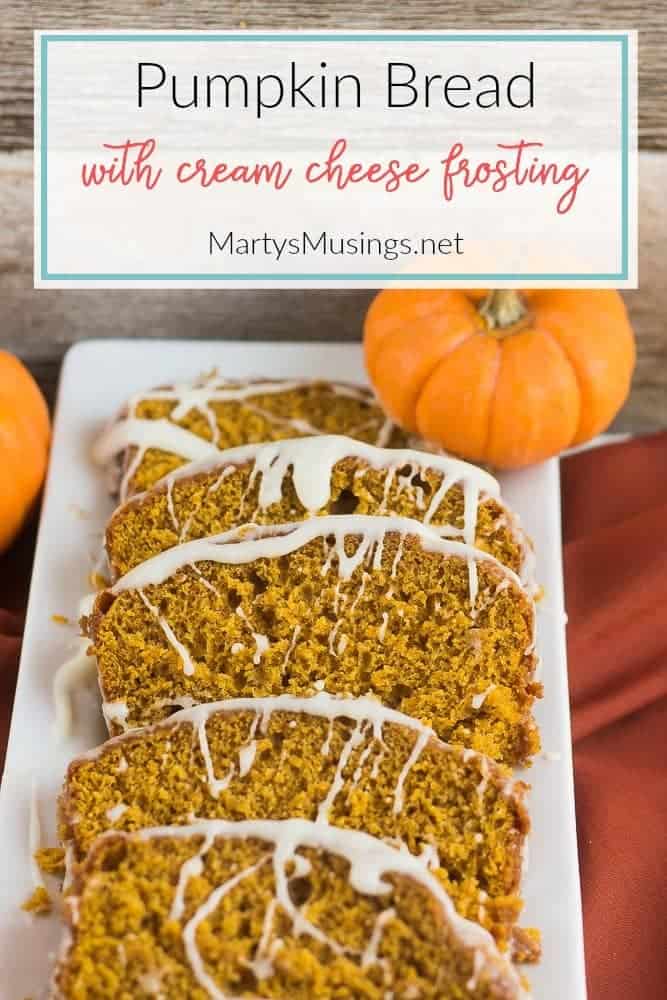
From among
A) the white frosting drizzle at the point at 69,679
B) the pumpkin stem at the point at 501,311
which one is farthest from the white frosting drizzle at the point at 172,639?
the pumpkin stem at the point at 501,311

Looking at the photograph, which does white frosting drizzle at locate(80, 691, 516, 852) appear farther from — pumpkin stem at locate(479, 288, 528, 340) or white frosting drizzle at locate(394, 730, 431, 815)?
pumpkin stem at locate(479, 288, 528, 340)

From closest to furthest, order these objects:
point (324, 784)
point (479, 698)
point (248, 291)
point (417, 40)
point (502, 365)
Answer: point (324, 784) → point (479, 698) → point (502, 365) → point (417, 40) → point (248, 291)

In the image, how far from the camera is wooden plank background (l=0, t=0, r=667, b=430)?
2.54 metres

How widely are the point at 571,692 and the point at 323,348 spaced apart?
884mm

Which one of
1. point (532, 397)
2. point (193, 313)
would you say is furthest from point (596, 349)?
point (193, 313)

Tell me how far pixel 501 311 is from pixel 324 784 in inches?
38.2

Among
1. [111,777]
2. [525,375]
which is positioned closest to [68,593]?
[111,777]

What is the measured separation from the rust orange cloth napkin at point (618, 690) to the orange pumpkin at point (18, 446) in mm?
164

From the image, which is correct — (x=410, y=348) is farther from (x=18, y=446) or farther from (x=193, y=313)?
(x=18, y=446)

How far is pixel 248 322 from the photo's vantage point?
2963 mm

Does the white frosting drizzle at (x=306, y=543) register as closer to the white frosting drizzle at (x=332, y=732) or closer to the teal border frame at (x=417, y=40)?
the white frosting drizzle at (x=332, y=732)

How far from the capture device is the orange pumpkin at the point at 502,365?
8.02 ft

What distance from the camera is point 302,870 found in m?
1.86

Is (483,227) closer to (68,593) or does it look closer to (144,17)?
(144,17)
